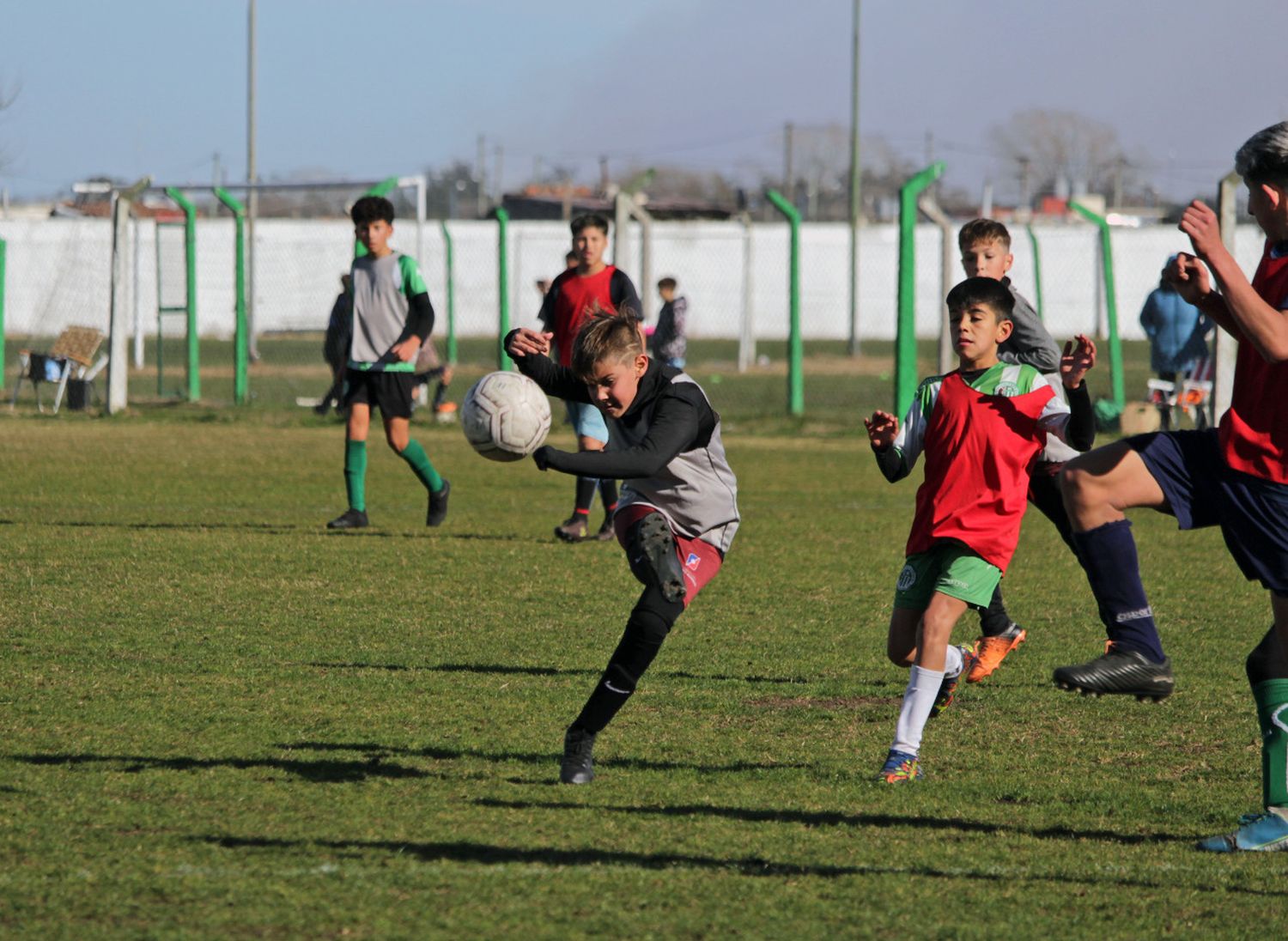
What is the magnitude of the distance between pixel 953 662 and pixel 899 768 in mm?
566

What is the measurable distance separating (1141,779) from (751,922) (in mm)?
1830

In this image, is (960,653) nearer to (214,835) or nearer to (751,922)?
(751,922)

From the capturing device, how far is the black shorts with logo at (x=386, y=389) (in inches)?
409

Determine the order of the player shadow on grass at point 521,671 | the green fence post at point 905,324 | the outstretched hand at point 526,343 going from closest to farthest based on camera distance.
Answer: the outstretched hand at point 526,343 < the player shadow on grass at point 521,671 < the green fence post at point 905,324

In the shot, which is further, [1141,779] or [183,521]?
[183,521]

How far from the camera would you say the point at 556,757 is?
5.05 meters

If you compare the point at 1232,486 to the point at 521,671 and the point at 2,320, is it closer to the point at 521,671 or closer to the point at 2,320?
the point at 521,671

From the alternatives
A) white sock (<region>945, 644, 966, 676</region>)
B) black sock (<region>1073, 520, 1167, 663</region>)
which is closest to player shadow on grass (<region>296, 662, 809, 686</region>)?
white sock (<region>945, 644, 966, 676</region>)

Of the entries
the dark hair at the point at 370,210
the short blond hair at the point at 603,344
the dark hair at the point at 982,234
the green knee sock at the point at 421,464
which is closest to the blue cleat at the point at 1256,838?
the short blond hair at the point at 603,344

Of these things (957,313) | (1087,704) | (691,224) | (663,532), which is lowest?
(1087,704)

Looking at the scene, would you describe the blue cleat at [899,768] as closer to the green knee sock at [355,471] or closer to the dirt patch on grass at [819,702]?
the dirt patch on grass at [819,702]

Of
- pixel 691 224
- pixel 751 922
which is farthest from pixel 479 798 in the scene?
pixel 691 224

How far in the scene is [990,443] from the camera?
5.03m

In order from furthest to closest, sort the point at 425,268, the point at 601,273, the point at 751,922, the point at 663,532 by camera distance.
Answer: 1. the point at 425,268
2. the point at 601,273
3. the point at 663,532
4. the point at 751,922
